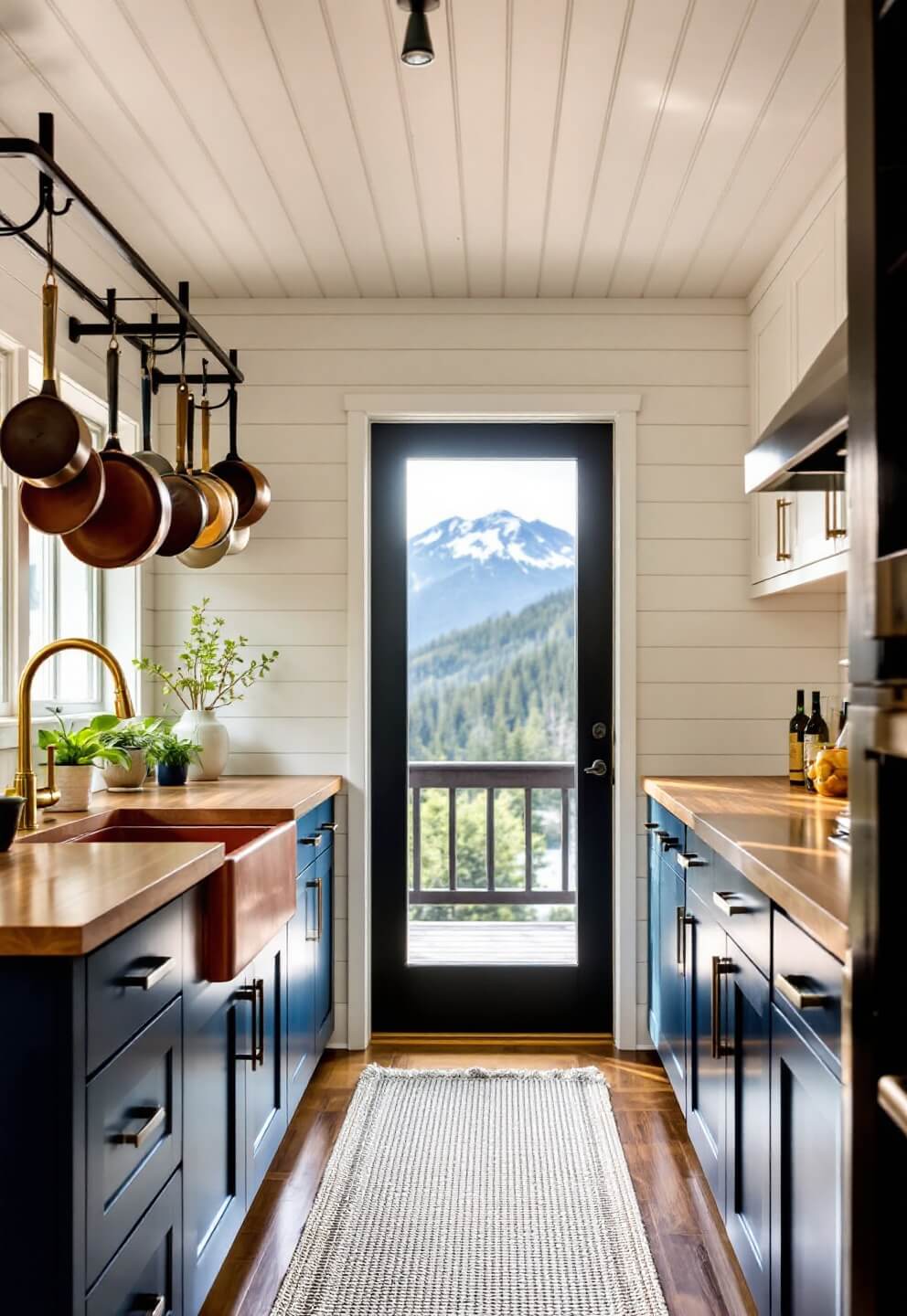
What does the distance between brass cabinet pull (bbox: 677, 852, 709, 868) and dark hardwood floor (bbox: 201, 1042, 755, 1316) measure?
798mm

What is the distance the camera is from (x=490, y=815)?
386 centimetres

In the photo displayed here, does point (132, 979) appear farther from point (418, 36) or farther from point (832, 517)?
point (832, 517)

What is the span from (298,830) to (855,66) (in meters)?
2.38

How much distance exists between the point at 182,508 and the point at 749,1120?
1.93m

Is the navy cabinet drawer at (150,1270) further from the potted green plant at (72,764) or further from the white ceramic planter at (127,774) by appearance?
the white ceramic planter at (127,774)

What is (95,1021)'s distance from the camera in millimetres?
1416

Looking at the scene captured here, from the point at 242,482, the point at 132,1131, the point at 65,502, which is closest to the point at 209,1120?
the point at 132,1131

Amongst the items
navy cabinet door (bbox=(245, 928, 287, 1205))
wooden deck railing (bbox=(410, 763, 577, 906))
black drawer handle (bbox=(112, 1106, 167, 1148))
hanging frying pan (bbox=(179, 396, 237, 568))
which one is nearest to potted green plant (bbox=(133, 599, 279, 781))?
hanging frying pan (bbox=(179, 396, 237, 568))

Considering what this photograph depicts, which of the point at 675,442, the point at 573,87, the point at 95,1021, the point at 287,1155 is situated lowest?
the point at 287,1155

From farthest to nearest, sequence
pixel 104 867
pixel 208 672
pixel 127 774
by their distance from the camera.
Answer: pixel 208 672 → pixel 127 774 → pixel 104 867

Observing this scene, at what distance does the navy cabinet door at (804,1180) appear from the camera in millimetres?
1431

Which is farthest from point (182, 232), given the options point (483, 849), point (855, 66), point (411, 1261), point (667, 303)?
point (411, 1261)

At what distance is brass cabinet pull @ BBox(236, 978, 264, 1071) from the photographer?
230cm

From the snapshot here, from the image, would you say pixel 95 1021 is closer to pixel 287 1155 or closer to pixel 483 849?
pixel 287 1155
